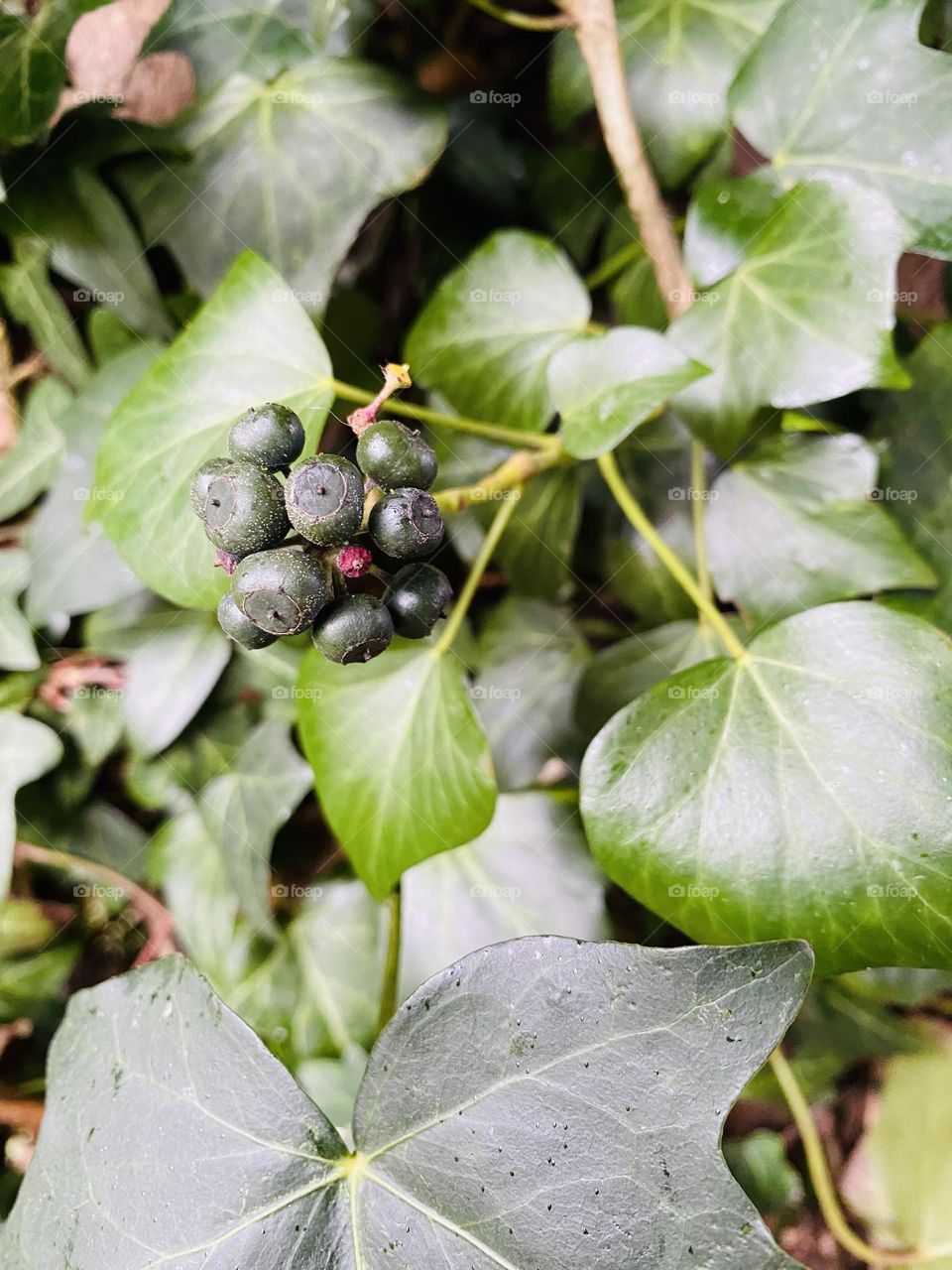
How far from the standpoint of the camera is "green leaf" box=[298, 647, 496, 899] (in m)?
0.66

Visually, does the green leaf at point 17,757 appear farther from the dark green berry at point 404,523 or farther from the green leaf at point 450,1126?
the dark green berry at point 404,523

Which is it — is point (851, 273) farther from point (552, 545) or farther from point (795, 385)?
point (552, 545)

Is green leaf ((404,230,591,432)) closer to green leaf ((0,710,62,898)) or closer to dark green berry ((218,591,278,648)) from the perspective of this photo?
dark green berry ((218,591,278,648))

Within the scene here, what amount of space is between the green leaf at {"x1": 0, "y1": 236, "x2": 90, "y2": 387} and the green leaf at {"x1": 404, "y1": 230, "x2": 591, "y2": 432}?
410 mm

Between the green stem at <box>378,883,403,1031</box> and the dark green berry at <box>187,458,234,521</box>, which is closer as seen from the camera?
the dark green berry at <box>187,458,234,521</box>

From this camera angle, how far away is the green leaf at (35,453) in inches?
38.1

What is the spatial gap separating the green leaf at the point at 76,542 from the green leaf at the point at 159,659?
0.04 metres

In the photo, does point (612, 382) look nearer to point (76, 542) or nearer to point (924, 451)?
point (924, 451)

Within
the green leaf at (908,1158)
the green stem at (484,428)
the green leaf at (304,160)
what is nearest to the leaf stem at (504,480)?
the green stem at (484,428)

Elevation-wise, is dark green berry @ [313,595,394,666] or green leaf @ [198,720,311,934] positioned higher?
dark green berry @ [313,595,394,666]

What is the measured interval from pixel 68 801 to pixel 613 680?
0.63 meters
